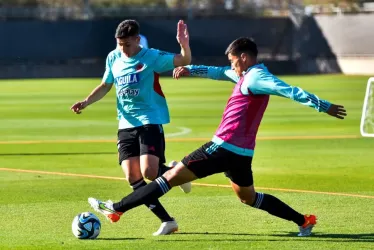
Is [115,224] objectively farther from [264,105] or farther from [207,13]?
[207,13]

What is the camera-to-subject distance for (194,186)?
14.7m

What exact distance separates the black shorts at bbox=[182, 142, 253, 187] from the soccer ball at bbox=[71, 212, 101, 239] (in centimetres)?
109

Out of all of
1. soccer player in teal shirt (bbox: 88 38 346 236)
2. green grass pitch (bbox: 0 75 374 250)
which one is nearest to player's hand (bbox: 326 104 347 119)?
soccer player in teal shirt (bbox: 88 38 346 236)

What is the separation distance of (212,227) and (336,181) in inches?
169

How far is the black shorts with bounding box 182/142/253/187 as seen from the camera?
10195 mm

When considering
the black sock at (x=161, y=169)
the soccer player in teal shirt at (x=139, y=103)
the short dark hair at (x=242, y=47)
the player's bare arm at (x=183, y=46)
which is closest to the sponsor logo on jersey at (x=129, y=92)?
the soccer player in teal shirt at (x=139, y=103)

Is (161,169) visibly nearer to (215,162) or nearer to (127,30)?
(215,162)

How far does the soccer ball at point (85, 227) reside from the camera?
34.1 ft

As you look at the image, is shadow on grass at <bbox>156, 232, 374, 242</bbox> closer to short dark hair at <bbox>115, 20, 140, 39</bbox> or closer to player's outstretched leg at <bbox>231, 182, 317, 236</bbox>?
player's outstretched leg at <bbox>231, 182, 317, 236</bbox>

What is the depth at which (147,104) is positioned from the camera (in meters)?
11.2

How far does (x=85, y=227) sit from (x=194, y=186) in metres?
4.44

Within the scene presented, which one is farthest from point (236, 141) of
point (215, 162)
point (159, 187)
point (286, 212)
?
point (286, 212)

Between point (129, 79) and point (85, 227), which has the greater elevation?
point (129, 79)

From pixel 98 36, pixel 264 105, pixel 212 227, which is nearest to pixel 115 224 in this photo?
pixel 212 227
